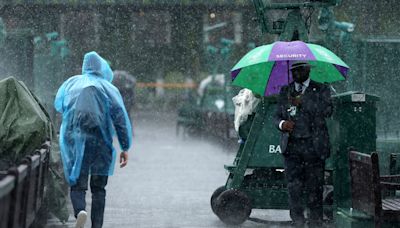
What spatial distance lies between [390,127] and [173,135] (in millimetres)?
18777

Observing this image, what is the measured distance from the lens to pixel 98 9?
116 ft

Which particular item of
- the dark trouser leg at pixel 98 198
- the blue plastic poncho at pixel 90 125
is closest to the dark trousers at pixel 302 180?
the blue plastic poncho at pixel 90 125

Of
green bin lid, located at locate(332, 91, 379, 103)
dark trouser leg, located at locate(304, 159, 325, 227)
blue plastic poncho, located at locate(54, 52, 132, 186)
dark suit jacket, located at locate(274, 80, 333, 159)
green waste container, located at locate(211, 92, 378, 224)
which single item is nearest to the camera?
dark suit jacket, located at locate(274, 80, 333, 159)

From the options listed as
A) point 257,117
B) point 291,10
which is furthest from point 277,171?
point 291,10

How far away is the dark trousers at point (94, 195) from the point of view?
29.6 ft

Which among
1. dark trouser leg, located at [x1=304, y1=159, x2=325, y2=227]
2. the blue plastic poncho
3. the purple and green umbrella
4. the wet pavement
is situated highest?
the purple and green umbrella

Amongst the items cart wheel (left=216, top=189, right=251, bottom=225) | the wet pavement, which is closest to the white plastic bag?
cart wheel (left=216, top=189, right=251, bottom=225)

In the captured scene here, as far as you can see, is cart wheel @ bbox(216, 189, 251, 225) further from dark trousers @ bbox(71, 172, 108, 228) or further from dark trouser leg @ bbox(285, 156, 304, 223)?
dark trousers @ bbox(71, 172, 108, 228)

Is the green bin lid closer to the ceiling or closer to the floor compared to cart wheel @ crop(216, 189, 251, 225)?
closer to the ceiling

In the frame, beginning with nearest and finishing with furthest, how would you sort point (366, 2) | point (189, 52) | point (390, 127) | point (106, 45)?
1. point (390, 127)
2. point (366, 2)
3. point (106, 45)
4. point (189, 52)

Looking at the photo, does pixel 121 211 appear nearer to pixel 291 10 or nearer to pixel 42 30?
pixel 291 10

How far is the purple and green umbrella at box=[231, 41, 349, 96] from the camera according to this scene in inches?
357

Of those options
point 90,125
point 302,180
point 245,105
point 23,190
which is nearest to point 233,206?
point 245,105

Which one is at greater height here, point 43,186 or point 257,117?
point 257,117
